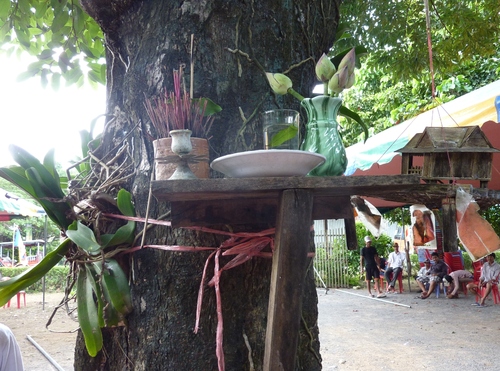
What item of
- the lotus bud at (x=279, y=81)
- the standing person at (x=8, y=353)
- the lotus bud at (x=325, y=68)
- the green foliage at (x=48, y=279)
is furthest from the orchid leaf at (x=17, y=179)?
the green foliage at (x=48, y=279)

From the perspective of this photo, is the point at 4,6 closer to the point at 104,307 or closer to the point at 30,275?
the point at 30,275

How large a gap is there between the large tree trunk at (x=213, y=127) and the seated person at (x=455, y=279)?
34.8ft

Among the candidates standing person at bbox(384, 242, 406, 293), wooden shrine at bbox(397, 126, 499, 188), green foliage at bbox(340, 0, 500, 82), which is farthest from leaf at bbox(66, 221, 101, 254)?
standing person at bbox(384, 242, 406, 293)

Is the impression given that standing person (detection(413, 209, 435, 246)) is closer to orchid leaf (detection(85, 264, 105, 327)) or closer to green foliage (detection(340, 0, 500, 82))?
green foliage (detection(340, 0, 500, 82))

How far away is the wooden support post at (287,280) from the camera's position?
3.84ft

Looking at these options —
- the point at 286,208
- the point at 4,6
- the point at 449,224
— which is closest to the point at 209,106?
the point at 286,208

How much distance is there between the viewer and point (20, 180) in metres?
1.58

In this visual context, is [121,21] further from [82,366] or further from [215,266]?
[82,366]

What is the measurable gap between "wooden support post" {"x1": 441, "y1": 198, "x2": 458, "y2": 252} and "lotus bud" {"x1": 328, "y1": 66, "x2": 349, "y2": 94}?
1.14 m

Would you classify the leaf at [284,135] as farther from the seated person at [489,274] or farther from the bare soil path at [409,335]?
the seated person at [489,274]

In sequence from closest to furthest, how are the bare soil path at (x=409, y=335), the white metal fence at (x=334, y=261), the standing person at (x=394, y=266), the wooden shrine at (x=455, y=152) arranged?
the wooden shrine at (x=455, y=152)
the bare soil path at (x=409, y=335)
the standing person at (x=394, y=266)
the white metal fence at (x=334, y=261)

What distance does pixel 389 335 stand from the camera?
7.06 metres

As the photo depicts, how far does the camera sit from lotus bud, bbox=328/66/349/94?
1335 millimetres

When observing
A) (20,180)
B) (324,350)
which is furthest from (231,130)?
(324,350)
